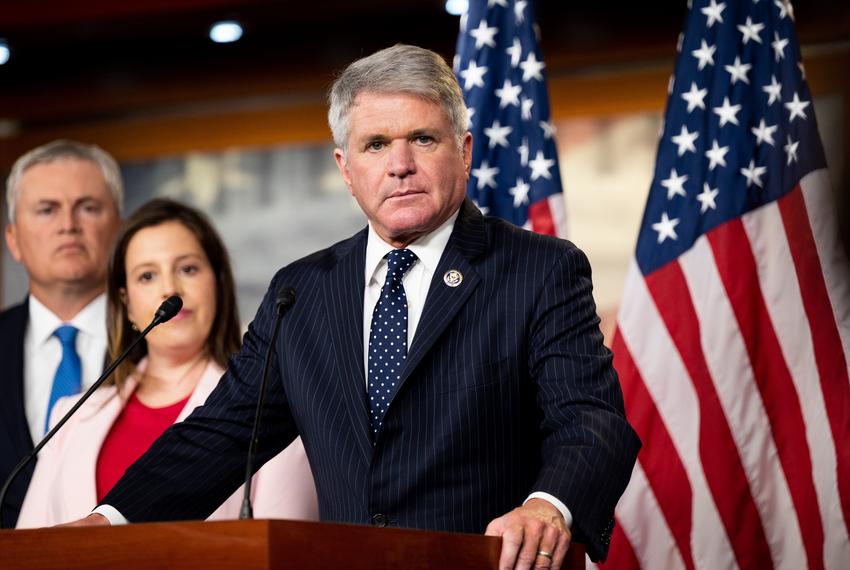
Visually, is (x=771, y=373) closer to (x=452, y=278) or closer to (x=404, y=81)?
(x=452, y=278)

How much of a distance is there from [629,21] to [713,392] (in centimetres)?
232

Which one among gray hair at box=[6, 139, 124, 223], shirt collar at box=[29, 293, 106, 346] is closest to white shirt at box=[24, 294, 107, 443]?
shirt collar at box=[29, 293, 106, 346]

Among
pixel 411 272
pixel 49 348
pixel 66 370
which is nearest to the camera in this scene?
pixel 411 272

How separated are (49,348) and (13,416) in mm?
310

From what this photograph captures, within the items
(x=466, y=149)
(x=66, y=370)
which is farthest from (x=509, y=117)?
(x=66, y=370)

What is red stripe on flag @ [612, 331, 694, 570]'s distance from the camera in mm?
3242

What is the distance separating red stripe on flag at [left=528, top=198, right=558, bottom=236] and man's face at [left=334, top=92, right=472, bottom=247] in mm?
1144

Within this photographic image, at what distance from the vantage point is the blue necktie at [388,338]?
2270 mm

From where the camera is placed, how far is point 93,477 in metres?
3.24

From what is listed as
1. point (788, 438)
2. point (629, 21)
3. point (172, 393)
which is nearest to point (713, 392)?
point (788, 438)

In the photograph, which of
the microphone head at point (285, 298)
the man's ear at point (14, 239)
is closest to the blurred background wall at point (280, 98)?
the man's ear at point (14, 239)

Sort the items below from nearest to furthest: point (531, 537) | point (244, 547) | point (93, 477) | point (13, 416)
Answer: point (244, 547) < point (531, 537) < point (93, 477) < point (13, 416)

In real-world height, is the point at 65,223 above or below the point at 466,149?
above

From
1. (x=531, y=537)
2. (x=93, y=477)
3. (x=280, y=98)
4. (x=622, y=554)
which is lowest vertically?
(x=622, y=554)
